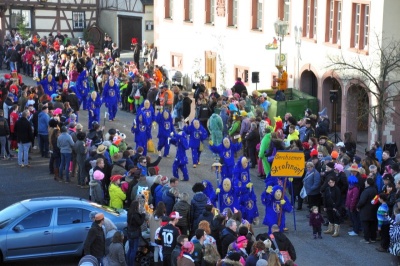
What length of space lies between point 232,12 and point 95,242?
23688mm

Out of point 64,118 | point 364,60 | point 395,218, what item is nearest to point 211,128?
point 64,118

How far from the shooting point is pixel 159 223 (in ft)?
63.6

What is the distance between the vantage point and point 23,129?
2731 centimetres

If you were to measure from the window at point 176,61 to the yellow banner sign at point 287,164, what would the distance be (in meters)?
22.7

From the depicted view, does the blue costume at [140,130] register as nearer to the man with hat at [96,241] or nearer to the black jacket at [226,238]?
the man with hat at [96,241]

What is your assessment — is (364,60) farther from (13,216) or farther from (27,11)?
(27,11)

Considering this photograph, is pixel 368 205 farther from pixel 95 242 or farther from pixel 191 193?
pixel 95 242

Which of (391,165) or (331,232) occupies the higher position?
(391,165)

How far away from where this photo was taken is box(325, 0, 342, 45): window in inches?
1352

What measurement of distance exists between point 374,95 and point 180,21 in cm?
1616

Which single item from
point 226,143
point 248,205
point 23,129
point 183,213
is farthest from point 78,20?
point 183,213

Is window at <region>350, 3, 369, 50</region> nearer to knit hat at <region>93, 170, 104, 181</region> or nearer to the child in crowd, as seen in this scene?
the child in crowd

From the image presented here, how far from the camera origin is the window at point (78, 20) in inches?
2178

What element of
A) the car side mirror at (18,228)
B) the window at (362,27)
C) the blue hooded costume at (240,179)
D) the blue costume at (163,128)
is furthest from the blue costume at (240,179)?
the window at (362,27)
